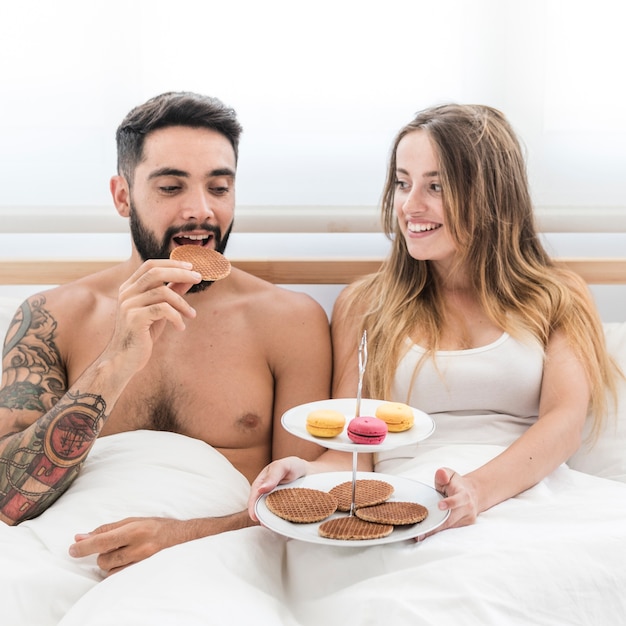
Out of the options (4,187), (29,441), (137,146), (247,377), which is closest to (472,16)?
(137,146)

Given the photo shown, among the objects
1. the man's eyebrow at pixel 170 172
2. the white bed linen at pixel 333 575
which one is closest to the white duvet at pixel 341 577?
the white bed linen at pixel 333 575

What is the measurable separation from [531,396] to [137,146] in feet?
3.24

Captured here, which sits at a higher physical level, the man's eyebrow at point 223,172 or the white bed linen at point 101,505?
the man's eyebrow at point 223,172

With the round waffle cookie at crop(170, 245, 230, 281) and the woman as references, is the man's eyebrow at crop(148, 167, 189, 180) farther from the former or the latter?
the woman

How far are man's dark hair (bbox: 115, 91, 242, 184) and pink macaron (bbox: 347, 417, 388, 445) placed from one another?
0.86 m

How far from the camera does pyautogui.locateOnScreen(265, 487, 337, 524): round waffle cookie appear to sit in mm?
1209

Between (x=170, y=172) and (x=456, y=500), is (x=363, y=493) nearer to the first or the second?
(x=456, y=500)

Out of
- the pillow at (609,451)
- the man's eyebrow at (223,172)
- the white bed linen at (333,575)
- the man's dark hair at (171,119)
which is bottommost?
the pillow at (609,451)

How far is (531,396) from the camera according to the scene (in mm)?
1688

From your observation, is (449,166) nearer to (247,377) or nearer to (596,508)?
(247,377)

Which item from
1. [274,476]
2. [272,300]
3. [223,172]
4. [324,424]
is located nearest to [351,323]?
[272,300]

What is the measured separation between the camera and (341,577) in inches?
46.1

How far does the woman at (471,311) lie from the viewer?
1666 mm

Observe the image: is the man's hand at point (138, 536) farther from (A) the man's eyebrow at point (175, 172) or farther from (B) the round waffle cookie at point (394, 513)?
(A) the man's eyebrow at point (175, 172)
